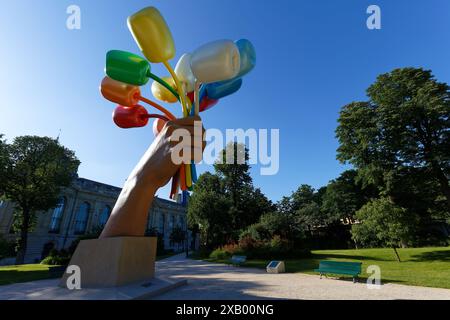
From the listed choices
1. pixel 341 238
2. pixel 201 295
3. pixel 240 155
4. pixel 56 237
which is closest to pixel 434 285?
pixel 201 295

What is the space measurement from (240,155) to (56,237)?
103 ft

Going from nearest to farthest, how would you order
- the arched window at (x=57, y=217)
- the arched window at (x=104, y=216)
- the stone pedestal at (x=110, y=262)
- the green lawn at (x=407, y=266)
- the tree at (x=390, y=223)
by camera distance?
the stone pedestal at (x=110, y=262)
the green lawn at (x=407, y=266)
the tree at (x=390, y=223)
the arched window at (x=57, y=217)
the arched window at (x=104, y=216)

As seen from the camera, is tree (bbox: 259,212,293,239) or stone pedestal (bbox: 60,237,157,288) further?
tree (bbox: 259,212,293,239)

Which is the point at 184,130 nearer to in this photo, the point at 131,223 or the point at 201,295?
the point at 131,223

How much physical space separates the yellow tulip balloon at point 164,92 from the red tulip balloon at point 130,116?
950 mm

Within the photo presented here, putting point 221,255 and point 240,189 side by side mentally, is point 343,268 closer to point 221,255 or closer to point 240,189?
point 221,255

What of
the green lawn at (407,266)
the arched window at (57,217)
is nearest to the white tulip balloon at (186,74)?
the green lawn at (407,266)

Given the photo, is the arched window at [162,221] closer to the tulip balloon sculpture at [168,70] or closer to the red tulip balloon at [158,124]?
the red tulip balloon at [158,124]

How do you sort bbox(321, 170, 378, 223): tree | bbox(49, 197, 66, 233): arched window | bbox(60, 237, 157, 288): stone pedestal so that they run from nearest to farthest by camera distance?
1. bbox(60, 237, 157, 288): stone pedestal
2. bbox(321, 170, 378, 223): tree
3. bbox(49, 197, 66, 233): arched window

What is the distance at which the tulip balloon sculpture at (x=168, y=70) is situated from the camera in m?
6.32

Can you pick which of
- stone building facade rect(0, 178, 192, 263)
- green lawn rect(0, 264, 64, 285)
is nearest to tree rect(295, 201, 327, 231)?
stone building facade rect(0, 178, 192, 263)

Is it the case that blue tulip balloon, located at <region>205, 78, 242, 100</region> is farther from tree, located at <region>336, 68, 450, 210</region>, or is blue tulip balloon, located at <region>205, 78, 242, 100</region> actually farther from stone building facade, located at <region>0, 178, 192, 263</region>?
stone building facade, located at <region>0, 178, 192, 263</region>

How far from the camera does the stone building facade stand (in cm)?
3394

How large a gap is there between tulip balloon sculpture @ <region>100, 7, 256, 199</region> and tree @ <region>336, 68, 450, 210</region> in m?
19.5
